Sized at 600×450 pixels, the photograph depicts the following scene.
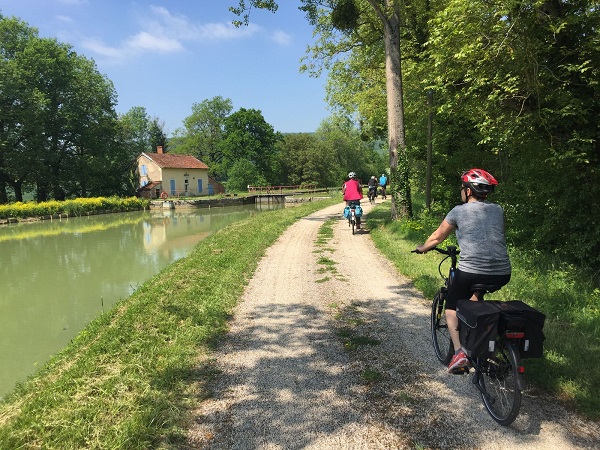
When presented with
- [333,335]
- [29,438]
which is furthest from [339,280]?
[29,438]

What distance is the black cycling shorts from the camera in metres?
3.17

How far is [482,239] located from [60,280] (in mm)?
11062

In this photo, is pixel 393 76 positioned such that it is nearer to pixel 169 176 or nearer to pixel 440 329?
pixel 440 329

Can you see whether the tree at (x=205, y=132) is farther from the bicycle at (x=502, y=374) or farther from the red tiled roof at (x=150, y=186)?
the bicycle at (x=502, y=374)

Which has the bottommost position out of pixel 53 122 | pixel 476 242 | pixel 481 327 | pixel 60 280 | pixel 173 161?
pixel 60 280

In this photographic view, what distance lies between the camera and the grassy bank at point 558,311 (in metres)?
3.25

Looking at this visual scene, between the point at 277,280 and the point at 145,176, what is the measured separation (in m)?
50.1

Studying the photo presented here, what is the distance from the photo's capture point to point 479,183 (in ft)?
10.6

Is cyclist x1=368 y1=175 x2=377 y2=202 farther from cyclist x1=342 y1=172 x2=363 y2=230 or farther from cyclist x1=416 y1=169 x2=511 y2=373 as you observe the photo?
cyclist x1=416 y1=169 x2=511 y2=373

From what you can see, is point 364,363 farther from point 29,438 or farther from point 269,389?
point 29,438

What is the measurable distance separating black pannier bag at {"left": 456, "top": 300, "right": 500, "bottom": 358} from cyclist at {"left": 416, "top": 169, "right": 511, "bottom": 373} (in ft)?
0.81

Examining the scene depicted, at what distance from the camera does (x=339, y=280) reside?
23.8ft

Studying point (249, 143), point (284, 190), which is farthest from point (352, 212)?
point (249, 143)

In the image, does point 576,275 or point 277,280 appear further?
point 277,280
